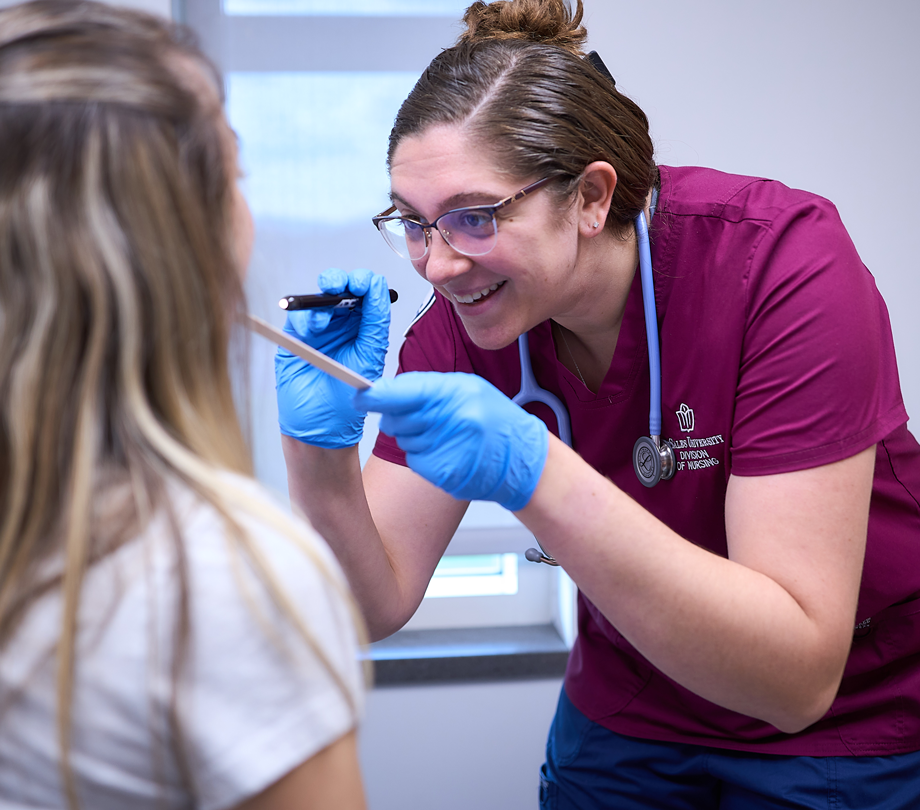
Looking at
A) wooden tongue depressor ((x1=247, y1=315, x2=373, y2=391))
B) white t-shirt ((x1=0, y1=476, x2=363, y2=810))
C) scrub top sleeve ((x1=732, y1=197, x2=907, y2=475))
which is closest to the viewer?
white t-shirt ((x1=0, y1=476, x2=363, y2=810))

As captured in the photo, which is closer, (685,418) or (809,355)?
(809,355)

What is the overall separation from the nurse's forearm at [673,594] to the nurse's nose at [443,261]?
12.0 inches

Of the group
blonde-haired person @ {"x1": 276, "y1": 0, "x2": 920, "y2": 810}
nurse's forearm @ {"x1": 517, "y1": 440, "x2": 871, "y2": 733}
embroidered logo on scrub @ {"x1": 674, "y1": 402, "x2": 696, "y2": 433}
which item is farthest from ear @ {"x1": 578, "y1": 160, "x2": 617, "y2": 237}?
nurse's forearm @ {"x1": 517, "y1": 440, "x2": 871, "y2": 733}

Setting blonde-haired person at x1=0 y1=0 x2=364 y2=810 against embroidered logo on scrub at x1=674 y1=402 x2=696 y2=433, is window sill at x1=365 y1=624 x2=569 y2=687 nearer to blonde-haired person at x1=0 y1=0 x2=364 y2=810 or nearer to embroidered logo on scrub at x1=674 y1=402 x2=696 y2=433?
embroidered logo on scrub at x1=674 y1=402 x2=696 y2=433

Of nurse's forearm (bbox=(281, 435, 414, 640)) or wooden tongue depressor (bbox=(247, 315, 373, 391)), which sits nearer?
wooden tongue depressor (bbox=(247, 315, 373, 391))

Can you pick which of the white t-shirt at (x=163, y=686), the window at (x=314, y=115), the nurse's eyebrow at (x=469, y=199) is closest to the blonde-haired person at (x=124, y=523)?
the white t-shirt at (x=163, y=686)

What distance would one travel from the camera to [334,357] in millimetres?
1143

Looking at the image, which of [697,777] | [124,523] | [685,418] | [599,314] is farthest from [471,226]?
[697,777]

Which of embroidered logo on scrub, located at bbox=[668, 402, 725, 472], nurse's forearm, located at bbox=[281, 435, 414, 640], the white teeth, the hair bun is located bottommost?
nurse's forearm, located at bbox=[281, 435, 414, 640]

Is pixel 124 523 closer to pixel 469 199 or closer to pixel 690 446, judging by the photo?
pixel 469 199

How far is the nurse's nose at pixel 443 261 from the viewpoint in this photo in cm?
101

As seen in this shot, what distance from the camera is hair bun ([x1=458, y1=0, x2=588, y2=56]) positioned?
3.60ft

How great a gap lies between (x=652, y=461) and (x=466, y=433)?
354 millimetres

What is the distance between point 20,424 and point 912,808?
108 cm
